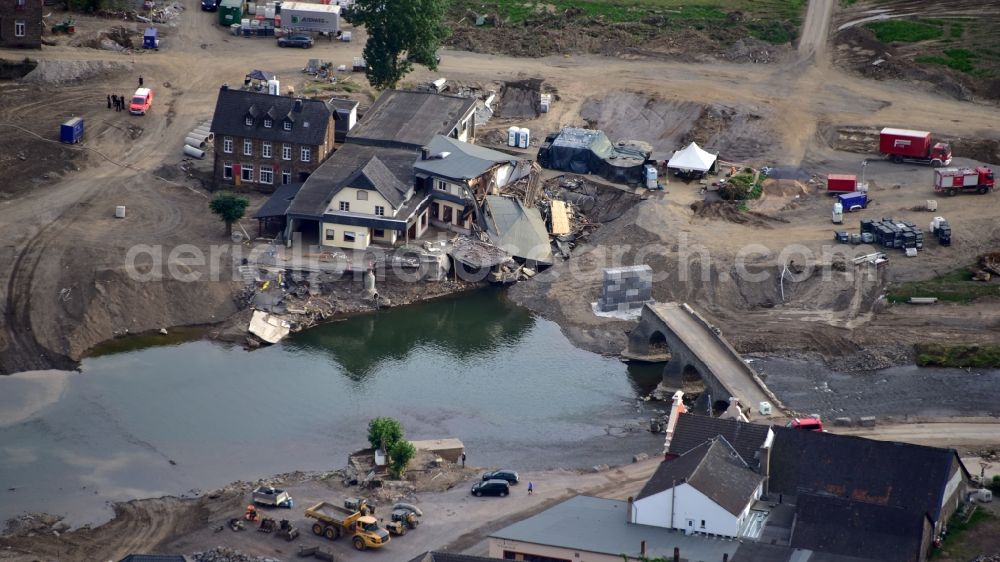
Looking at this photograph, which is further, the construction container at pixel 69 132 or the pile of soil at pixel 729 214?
the construction container at pixel 69 132

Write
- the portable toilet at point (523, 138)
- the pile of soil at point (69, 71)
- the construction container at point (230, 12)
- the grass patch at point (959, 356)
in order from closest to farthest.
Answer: the grass patch at point (959, 356)
the portable toilet at point (523, 138)
the pile of soil at point (69, 71)
the construction container at point (230, 12)

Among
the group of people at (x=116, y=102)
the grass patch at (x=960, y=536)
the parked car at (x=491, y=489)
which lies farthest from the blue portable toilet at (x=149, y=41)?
the grass patch at (x=960, y=536)

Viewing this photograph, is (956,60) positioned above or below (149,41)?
above

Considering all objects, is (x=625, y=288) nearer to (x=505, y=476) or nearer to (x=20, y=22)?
Answer: (x=505, y=476)

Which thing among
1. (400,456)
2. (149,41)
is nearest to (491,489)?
(400,456)

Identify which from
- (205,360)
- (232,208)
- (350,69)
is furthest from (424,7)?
(205,360)

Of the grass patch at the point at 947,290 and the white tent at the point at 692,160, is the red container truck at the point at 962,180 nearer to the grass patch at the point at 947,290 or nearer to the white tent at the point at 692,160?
the grass patch at the point at 947,290

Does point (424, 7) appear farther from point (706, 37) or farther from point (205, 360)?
point (205, 360)

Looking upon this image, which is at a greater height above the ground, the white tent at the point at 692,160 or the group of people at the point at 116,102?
the white tent at the point at 692,160
